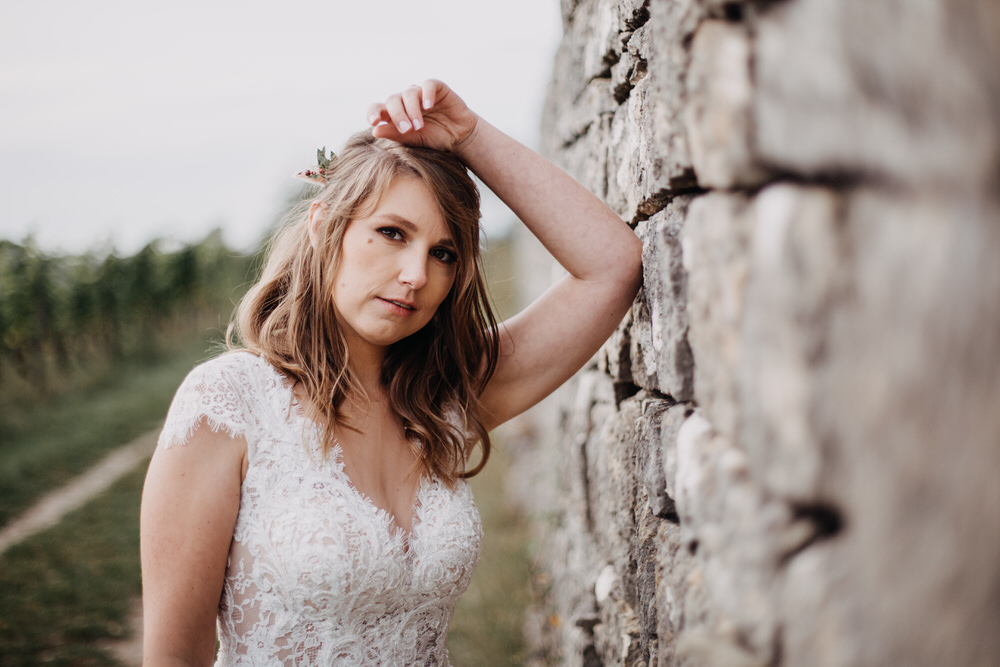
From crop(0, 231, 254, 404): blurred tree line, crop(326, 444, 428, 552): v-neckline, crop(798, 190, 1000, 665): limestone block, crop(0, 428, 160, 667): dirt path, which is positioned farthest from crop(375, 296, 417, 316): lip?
crop(0, 231, 254, 404): blurred tree line

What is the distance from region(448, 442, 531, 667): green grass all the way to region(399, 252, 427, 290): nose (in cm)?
237

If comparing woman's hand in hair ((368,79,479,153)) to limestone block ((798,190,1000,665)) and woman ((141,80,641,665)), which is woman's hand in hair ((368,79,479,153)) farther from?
limestone block ((798,190,1000,665))

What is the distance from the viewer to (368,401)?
2.04m

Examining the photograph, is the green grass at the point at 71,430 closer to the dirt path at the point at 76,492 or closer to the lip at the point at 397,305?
the dirt path at the point at 76,492

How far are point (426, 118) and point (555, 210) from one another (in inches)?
17.7

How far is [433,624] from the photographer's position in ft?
6.34

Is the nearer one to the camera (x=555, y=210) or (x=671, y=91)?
(x=671, y=91)

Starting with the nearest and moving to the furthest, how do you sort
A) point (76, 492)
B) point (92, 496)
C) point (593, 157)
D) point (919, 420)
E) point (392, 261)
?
1. point (919, 420)
2. point (392, 261)
3. point (593, 157)
4. point (92, 496)
5. point (76, 492)

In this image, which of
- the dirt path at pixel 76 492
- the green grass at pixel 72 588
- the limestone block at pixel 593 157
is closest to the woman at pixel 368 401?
the limestone block at pixel 593 157

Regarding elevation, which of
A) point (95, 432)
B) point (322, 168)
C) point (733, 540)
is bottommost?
point (95, 432)

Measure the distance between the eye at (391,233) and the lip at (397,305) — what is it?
0.17 meters

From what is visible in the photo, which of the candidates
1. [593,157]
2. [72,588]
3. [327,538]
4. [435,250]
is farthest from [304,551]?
[72,588]

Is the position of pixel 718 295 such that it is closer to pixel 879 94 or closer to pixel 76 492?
pixel 879 94

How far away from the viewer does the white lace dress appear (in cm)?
165
